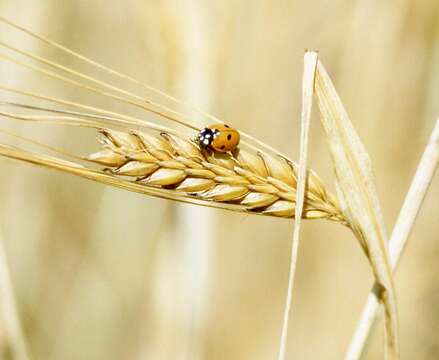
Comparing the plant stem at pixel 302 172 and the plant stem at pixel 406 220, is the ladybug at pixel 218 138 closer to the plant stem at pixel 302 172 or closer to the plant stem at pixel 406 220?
the plant stem at pixel 302 172

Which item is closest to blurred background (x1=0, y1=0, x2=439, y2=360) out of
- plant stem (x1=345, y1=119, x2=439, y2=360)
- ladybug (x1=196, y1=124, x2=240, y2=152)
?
ladybug (x1=196, y1=124, x2=240, y2=152)

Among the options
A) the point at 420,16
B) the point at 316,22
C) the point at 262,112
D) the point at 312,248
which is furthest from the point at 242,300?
the point at 420,16

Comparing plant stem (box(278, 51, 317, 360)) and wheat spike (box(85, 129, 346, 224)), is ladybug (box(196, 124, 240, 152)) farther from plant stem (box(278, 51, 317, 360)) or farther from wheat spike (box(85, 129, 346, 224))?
plant stem (box(278, 51, 317, 360))

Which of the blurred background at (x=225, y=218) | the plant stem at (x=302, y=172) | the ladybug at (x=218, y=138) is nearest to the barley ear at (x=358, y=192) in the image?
the plant stem at (x=302, y=172)

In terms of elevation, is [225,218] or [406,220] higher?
[225,218]

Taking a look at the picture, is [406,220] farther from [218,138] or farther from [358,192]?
[218,138]

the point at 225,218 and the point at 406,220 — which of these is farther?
the point at 225,218

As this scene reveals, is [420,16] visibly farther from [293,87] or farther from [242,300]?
[242,300]

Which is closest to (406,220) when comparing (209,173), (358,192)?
(358,192)
